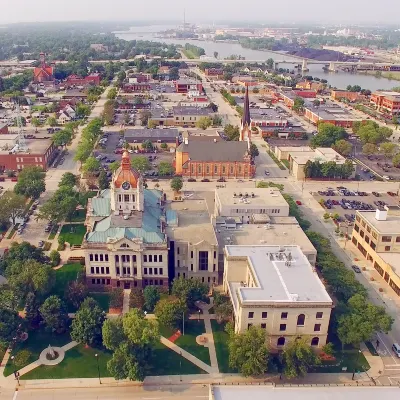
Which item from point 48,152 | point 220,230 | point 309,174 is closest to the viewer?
point 220,230

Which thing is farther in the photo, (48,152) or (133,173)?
(48,152)

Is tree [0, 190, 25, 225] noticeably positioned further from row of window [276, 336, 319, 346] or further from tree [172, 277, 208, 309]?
row of window [276, 336, 319, 346]

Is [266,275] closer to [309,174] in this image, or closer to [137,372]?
[137,372]

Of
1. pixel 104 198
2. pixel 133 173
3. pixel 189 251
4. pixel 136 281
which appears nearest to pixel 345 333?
pixel 189 251

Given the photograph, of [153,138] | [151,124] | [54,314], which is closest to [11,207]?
[54,314]

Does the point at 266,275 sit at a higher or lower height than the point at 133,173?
lower

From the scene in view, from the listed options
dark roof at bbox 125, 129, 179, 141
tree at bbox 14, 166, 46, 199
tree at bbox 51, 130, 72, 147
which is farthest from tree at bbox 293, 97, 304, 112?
tree at bbox 14, 166, 46, 199

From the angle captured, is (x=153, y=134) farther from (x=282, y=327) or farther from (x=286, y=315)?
(x=286, y=315)
